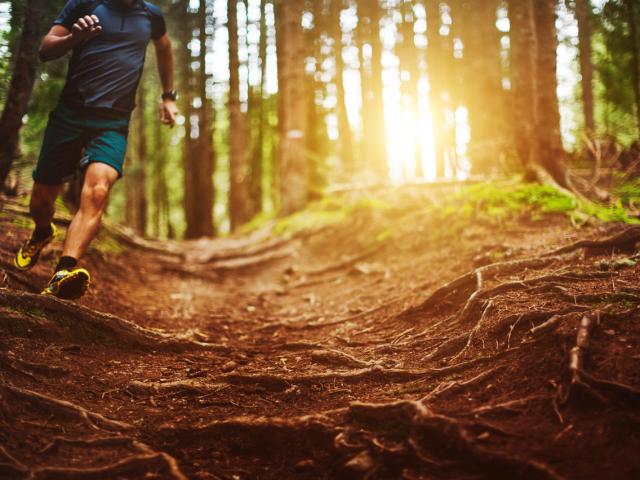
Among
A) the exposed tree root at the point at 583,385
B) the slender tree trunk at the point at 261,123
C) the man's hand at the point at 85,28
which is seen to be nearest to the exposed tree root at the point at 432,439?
the exposed tree root at the point at 583,385

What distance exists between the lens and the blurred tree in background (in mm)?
6523

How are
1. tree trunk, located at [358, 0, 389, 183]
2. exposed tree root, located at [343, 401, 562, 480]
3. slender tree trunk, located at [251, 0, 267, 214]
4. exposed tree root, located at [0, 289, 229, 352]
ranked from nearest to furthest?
exposed tree root, located at [343, 401, 562, 480]
exposed tree root, located at [0, 289, 229, 352]
tree trunk, located at [358, 0, 389, 183]
slender tree trunk, located at [251, 0, 267, 214]

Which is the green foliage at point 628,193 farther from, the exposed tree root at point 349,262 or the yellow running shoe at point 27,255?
the yellow running shoe at point 27,255

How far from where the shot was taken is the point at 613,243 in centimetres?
415

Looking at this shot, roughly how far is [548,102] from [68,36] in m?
5.93

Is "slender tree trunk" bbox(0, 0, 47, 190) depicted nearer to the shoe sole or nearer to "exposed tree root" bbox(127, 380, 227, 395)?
the shoe sole

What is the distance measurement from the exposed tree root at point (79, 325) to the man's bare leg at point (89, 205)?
43 cm

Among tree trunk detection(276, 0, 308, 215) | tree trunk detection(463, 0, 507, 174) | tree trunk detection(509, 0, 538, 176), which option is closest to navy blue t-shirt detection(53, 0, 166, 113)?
tree trunk detection(509, 0, 538, 176)

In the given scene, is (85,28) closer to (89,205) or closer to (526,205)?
(89,205)

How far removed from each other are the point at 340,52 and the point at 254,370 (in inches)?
717

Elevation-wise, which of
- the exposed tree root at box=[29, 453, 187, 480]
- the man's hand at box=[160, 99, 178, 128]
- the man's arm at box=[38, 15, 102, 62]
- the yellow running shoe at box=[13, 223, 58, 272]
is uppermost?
the man's arm at box=[38, 15, 102, 62]

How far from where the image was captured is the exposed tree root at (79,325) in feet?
10.5

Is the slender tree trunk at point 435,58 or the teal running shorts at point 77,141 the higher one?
the slender tree trunk at point 435,58

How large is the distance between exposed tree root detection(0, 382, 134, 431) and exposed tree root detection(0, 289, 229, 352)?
0.67 m
